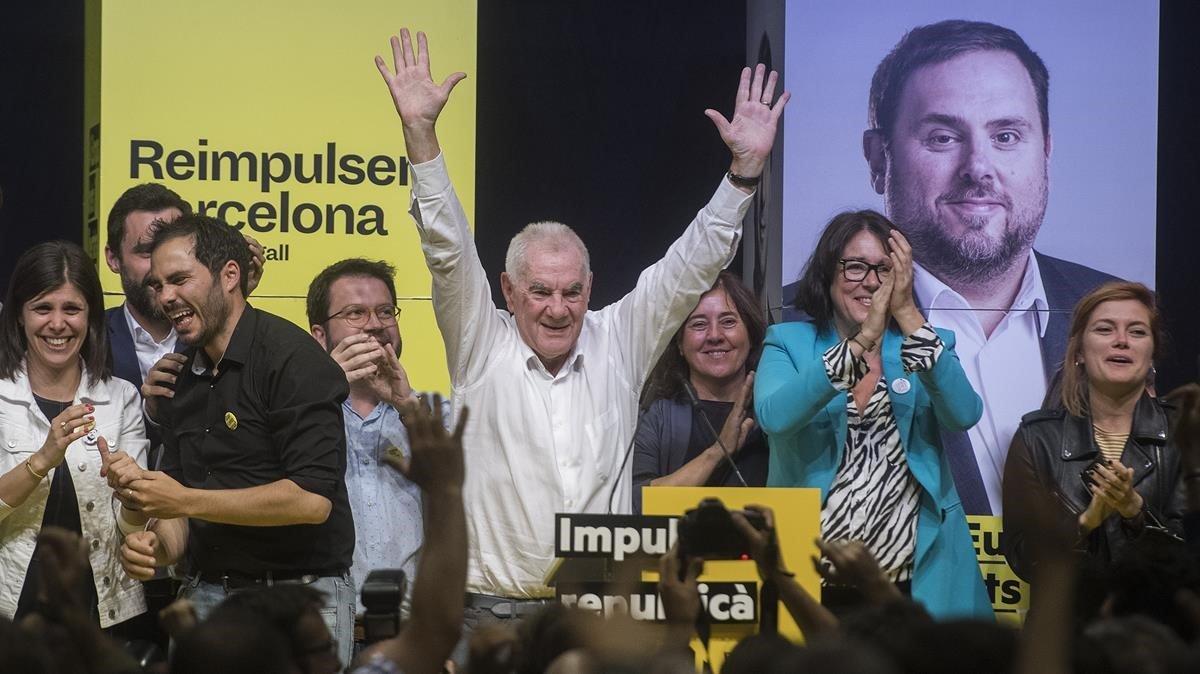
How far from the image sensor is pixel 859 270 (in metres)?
4.94

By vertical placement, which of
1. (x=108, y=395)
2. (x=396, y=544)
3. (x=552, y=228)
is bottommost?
(x=396, y=544)

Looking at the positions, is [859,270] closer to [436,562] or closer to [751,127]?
[751,127]

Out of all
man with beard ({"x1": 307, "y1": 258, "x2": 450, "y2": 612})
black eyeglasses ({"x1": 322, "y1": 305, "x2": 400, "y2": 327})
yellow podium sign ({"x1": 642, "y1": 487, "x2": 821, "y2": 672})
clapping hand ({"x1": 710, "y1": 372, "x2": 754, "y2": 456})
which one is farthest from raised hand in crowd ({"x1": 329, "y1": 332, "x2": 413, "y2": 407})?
yellow podium sign ({"x1": 642, "y1": 487, "x2": 821, "y2": 672})

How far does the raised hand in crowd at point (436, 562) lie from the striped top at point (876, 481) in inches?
78.5

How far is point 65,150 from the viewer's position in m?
6.65

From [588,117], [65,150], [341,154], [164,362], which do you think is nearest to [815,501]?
[164,362]

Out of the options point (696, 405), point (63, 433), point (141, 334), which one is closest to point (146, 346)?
point (141, 334)

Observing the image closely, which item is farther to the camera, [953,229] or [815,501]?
[953,229]

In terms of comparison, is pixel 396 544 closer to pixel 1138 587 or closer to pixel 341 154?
pixel 341 154

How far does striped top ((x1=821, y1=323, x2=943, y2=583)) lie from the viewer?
457 centimetres

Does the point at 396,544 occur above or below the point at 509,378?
below

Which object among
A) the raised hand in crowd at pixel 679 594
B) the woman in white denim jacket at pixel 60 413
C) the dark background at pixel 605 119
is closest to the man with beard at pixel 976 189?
the dark background at pixel 605 119

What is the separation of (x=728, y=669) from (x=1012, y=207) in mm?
3448

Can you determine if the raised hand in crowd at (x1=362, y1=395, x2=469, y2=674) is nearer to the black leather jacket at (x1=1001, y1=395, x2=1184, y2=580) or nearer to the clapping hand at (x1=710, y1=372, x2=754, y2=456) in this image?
the black leather jacket at (x1=1001, y1=395, x2=1184, y2=580)
